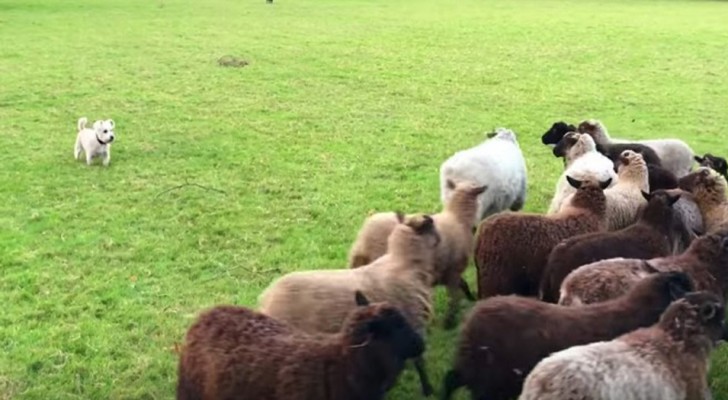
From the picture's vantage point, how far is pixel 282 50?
22516 mm

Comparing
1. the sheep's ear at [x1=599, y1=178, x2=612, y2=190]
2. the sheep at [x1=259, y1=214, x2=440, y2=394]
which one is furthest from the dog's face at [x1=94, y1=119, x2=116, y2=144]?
the sheep's ear at [x1=599, y1=178, x2=612, y2=190]

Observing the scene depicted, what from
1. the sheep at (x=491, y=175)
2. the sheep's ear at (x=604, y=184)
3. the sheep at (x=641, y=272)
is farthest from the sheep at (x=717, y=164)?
the sheep at (x=641, y=272)

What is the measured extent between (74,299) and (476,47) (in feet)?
60.8

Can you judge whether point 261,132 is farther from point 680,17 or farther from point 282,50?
point 680,17

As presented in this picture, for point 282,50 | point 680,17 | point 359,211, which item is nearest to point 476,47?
point 282,50

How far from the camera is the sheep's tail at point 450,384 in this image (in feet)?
16.7

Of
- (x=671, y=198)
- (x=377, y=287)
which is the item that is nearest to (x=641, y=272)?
(x=671, y=198)

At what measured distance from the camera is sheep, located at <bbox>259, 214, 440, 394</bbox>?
5.38 m

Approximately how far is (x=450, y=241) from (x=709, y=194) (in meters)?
2.43

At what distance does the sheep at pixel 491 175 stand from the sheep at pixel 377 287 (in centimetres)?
190

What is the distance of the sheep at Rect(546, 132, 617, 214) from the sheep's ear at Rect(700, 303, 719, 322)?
115 inches

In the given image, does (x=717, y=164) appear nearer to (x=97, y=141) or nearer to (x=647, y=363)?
(x=647, y=363)

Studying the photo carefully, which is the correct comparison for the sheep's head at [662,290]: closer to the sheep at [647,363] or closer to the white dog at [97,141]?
the sheep at [647,363]

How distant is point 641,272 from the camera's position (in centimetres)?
543
